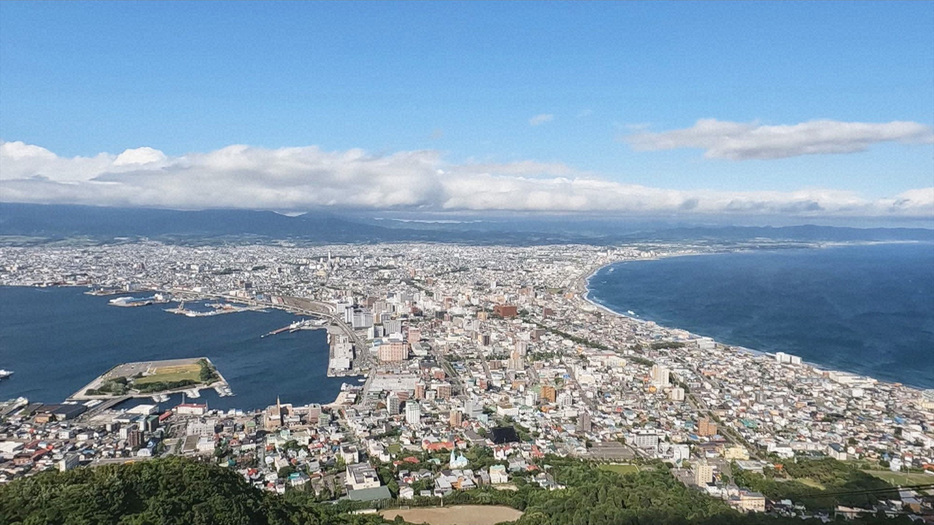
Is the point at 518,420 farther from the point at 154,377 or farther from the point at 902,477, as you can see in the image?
the point at 154,377

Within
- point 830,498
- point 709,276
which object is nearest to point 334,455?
point 830,498

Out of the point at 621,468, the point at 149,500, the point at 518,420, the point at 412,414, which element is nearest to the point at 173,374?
the point at 412,414

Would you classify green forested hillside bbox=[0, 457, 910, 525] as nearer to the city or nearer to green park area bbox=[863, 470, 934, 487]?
the city

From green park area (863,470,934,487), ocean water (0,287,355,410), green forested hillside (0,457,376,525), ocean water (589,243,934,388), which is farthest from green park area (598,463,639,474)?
ocean water (589,243,934,388)

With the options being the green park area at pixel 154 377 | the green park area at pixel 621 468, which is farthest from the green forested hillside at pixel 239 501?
the green park area at pixel 154 377

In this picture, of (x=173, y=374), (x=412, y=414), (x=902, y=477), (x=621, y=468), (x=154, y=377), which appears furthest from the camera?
(x=173, y=374)

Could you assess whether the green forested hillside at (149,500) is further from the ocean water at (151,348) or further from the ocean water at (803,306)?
the ocean water at (803,306)
